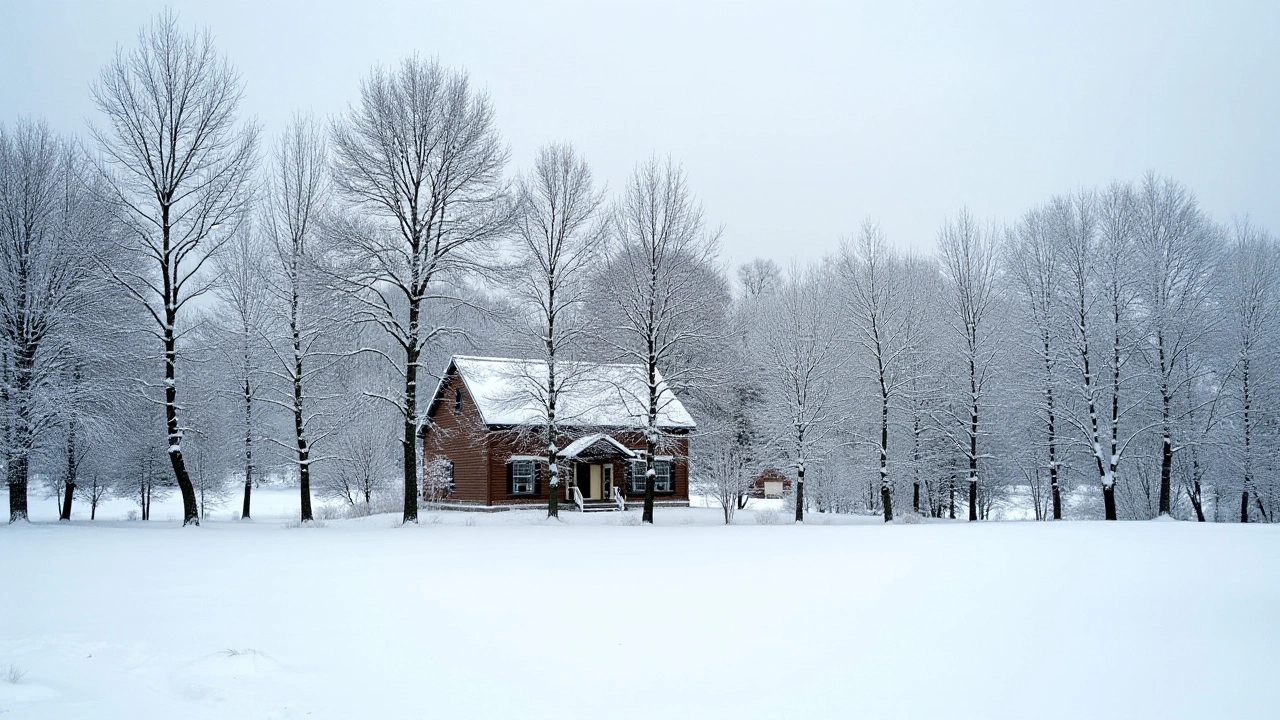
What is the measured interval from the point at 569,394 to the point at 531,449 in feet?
20.1

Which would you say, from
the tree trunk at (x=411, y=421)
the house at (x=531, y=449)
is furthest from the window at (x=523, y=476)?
the tree trunk at (x=411, y=421)

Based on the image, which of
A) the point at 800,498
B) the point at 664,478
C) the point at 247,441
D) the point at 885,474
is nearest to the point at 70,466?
the point at 247,441

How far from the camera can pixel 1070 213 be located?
34.0 metres

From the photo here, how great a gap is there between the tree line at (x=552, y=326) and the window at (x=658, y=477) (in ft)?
7.65

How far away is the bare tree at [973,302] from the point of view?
33188 mm

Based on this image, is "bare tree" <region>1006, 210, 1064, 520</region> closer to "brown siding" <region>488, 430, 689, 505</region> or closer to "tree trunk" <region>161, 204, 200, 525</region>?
"brown siding" <region>488, 430, 689, 505</region>

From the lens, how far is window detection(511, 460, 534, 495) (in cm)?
3681

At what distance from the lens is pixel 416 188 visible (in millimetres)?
24562

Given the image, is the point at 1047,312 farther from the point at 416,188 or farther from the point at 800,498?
the point at 416,188

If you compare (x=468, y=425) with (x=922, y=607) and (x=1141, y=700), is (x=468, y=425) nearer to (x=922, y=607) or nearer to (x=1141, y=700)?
(x=922, y=607)

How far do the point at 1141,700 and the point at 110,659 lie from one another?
867 cm

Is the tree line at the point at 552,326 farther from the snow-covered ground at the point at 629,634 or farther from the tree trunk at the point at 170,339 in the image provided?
the snow-covered ground at the point at 629,634

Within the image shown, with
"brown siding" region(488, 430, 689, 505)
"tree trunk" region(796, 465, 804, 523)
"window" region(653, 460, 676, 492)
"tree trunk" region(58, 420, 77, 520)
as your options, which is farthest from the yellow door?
"tree trunk" region(58, 420, 77, 520)

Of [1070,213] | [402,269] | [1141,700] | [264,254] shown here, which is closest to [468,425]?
[264,254]
